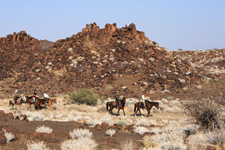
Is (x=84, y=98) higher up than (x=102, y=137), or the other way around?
(x=84, y=98)

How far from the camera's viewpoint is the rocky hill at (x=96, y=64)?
113 feet

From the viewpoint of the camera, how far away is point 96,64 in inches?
1508

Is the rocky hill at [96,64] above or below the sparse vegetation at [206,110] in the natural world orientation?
above

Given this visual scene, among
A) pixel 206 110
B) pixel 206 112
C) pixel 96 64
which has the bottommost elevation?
pixel 206 112

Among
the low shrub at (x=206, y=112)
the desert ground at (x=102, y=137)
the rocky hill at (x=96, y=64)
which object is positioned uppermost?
the rocky hill at (x=96, y=64)

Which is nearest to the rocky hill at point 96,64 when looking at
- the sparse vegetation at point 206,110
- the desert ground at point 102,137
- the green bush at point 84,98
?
the green bush at point 84,98

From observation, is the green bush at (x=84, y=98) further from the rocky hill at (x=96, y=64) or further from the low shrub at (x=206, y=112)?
the low shrub at (x=206, y=112)

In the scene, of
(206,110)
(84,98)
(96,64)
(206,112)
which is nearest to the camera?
(206,110)

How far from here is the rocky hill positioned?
1358 inches

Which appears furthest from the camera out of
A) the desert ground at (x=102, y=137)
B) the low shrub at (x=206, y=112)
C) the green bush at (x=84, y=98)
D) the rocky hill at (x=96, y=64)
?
the rocky hill at (x=96, y=64)

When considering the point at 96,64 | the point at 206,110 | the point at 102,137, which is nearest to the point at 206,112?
the point at 206,110

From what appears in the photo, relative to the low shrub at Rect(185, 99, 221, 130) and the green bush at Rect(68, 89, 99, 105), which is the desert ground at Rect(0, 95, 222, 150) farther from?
the green bush at Rect(68, 89, 99, 105)

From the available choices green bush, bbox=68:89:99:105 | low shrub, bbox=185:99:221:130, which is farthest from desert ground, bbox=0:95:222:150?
green bush, bbox=68:89:99:105

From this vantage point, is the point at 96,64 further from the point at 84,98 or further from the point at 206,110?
the point at 206,110
